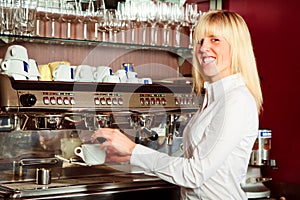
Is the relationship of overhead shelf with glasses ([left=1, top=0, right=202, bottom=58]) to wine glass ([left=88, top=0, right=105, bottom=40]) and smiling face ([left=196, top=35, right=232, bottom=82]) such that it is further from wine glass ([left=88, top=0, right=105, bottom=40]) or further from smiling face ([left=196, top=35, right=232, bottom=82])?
smiling face ([left=196, top=35, right=232, bottom=82])

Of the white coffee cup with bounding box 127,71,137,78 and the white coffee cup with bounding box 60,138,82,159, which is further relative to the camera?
the white coffee cup with bounding box 127,71,137,78

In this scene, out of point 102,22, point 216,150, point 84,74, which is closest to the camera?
point 216,150

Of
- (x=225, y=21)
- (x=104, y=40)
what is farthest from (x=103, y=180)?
(x=225, y=21)

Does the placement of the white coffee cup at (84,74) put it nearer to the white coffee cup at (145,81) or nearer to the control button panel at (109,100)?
the control button panel at (109,100)

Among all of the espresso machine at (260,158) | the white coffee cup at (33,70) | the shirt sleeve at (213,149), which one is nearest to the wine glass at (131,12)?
the white coffee cup at (33,70)

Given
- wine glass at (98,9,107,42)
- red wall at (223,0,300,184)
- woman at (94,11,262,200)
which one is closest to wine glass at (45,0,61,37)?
wine glass at (98,9,107,42)

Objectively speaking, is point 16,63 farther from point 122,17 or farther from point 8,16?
point 122,17

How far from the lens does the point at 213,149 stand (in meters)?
2.34

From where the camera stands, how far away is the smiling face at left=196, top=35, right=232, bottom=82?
8.23ft

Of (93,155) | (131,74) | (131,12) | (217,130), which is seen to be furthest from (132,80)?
(217,130)

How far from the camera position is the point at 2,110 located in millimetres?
2969

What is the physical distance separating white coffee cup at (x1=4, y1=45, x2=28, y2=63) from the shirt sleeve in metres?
1.05

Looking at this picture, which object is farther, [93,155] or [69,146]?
[69,146]

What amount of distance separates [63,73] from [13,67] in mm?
304
